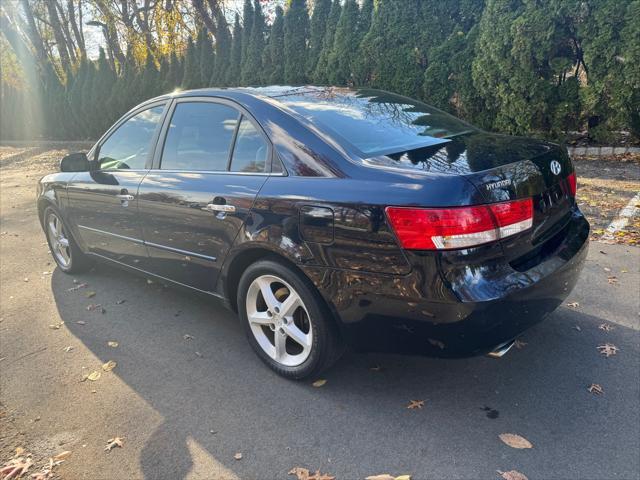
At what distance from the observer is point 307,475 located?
7.70ft

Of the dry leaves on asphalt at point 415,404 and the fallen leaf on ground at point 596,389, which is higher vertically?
the fallen leaf on ground at point 596,389

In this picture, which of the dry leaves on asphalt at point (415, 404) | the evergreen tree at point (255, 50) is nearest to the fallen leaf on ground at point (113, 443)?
the dry leaves on asphalt at point (415, 404)

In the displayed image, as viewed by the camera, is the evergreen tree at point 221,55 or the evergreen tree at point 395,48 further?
the evergreen tree at point 221,55

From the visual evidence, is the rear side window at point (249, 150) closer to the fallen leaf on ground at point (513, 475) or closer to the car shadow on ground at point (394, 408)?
the car shadow on ground at point (394, 408)

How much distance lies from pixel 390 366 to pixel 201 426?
1.17m

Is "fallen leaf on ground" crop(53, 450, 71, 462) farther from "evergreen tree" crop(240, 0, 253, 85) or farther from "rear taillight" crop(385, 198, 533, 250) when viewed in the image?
"evergreen tree" crop(240, 0, 253, 85)

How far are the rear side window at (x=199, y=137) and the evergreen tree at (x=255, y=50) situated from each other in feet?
40.1

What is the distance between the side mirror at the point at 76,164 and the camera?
4.45 metres

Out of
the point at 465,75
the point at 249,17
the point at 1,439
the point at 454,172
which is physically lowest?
the point at 1,439

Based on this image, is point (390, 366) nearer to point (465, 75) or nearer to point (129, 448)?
point (129, 448)

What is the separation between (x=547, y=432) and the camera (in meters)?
2.51

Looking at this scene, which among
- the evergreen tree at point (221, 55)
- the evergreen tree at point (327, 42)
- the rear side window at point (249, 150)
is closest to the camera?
the rear side window at point (249, 150)

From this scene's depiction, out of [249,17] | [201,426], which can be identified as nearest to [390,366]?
[201,426]

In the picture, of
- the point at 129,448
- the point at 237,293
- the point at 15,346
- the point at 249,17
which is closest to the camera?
the point at 129,448
